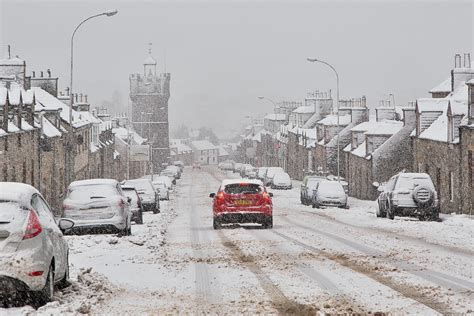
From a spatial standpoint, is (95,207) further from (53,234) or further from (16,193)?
(16,193)

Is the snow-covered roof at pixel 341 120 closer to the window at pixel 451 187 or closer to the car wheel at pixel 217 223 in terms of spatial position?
the window at pixel 451 187

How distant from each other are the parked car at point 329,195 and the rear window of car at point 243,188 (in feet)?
70.1

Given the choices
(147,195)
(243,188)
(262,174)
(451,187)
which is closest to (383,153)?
(451,187)

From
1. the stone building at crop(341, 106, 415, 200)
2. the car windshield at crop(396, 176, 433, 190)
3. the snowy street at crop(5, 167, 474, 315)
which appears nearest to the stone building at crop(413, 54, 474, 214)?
the stone building at crop(341, 106, 415, 200)

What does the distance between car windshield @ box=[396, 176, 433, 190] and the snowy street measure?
24.3 feet

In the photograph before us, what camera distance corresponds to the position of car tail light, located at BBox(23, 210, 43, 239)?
10281 millimetres

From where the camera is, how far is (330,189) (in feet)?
159

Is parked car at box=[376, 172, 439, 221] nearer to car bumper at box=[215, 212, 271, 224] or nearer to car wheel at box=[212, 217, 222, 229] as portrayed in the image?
car bumper at box=[215, 212, 271, 224]

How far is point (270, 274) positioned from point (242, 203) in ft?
41.6

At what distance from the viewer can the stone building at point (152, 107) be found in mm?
148750

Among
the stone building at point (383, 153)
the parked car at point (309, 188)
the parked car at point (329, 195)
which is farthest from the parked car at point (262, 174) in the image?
the parked car at point (329, 195)

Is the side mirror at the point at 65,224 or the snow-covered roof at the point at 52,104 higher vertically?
the snow-covered roof at the point at 52,104

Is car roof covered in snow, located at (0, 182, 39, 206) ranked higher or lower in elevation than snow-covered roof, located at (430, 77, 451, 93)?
lower

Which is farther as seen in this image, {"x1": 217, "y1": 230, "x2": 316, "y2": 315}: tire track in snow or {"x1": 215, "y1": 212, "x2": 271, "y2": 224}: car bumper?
{"x1": 215, "y1": 212, "x2": 271, "y2": 224}: car bumper
